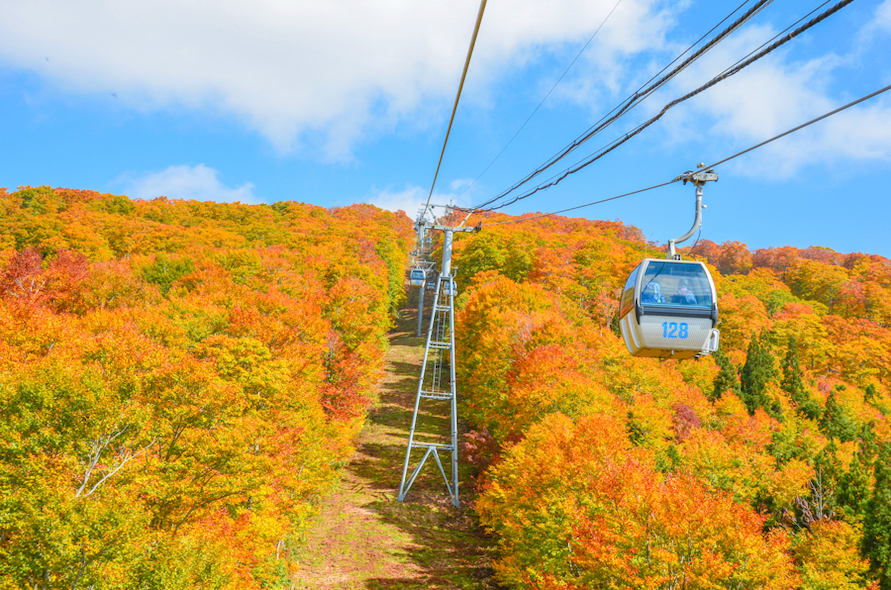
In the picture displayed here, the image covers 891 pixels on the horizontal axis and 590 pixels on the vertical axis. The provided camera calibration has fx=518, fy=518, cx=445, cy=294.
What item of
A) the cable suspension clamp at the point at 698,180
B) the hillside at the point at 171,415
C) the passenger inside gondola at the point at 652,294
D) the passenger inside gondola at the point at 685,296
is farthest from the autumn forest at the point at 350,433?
the cable suspension clamp at the point at 698,180

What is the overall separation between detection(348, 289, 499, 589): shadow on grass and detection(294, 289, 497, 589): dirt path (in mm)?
55

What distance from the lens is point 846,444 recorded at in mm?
43531

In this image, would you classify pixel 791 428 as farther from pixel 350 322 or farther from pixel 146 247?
pixel 146 247

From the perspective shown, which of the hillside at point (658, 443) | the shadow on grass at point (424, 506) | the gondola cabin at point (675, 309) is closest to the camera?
the gondola cabin at point (675, 309)

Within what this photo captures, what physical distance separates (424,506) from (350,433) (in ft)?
24.2

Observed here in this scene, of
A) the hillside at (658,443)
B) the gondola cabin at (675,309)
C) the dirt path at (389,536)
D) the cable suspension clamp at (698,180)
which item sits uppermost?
the cable suspension clamp at (698,180)

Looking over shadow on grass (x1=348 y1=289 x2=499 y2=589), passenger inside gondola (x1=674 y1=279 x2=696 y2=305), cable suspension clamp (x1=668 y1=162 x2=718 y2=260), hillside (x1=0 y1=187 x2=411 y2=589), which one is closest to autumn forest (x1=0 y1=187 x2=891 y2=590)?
hillside (x1=0 y1=187 x2=411 y2=589)

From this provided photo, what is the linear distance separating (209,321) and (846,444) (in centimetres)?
5158

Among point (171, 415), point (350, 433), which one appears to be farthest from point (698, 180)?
point (350, 433)

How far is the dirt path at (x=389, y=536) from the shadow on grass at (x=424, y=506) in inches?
2.1

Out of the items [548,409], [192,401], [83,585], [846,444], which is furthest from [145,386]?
[846,444]

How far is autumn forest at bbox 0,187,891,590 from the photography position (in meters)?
17.8

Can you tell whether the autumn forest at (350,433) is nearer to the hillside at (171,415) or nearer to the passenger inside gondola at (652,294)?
the hillside at (171,415)

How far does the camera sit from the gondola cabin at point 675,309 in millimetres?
9398
